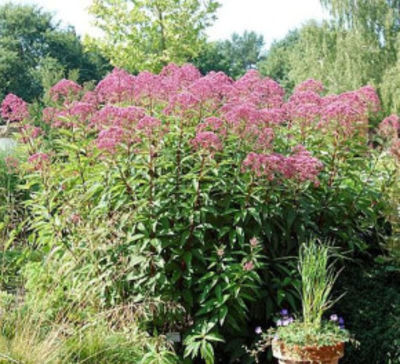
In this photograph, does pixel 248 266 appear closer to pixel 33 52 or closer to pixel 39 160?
pixel 39 160

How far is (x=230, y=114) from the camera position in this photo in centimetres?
443

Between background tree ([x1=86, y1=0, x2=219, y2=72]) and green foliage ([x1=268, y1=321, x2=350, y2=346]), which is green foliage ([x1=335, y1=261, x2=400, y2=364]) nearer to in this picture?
green foliage ([x1=268, y1=321, x2=350, y2=346])

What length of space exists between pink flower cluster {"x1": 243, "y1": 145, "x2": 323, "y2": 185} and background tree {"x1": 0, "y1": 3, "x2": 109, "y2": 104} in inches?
1487

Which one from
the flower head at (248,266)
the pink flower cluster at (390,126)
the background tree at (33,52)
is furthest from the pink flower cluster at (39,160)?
the background tree at (33,52)

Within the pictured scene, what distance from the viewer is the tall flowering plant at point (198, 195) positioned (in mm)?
4484

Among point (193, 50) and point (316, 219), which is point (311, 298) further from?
point (193, 50)

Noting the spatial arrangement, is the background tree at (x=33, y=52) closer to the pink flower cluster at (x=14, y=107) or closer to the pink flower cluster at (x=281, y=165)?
the pink flower cluster at (x=14, y=107)

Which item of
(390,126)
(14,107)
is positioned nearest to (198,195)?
(14,107)

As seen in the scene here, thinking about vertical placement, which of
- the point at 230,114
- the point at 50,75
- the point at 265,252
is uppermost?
the point at 50,75

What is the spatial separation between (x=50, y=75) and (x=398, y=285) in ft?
33.0

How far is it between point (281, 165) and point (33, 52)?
46875 millimetres

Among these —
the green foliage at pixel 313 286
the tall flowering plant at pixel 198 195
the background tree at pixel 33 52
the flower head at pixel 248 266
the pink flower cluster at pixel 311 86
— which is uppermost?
the background tree at pixel 33 52

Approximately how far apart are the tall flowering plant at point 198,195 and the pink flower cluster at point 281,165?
0.01 meters

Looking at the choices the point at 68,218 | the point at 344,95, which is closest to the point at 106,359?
the point at 68,218
